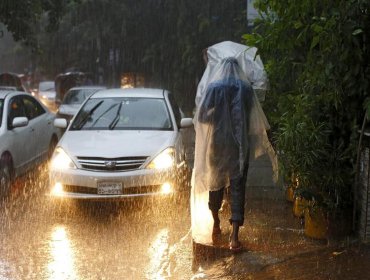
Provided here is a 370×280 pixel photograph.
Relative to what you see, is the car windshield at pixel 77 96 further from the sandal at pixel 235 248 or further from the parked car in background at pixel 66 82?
the sandal at pixel 235 248

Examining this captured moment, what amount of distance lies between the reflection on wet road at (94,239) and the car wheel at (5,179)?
16cm

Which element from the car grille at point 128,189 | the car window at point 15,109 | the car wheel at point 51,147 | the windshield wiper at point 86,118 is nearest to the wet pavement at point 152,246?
the car grille at point 128,189

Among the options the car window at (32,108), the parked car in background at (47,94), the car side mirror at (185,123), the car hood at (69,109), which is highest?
the car side mirror at (185,123)

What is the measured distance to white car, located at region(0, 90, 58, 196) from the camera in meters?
8.62

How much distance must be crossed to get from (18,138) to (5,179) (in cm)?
85

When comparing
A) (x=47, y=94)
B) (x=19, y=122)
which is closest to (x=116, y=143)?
(x=19, y=122)

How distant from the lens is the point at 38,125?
1025 centimetres

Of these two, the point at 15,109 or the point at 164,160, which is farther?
the point at 15,109

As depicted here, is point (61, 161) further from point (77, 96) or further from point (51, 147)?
point (77, 96)

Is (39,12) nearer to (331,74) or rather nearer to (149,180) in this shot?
(149,180)

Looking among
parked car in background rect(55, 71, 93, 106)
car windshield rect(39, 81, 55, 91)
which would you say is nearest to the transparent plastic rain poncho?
parked car in background rect(55, 71, 93, 106)

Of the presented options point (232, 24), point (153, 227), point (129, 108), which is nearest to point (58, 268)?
point (153, 227)

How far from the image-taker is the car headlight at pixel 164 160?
7496mm

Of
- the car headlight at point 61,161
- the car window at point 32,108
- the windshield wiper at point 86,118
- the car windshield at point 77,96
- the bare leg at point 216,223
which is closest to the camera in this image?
the bare leg at point 216,223
